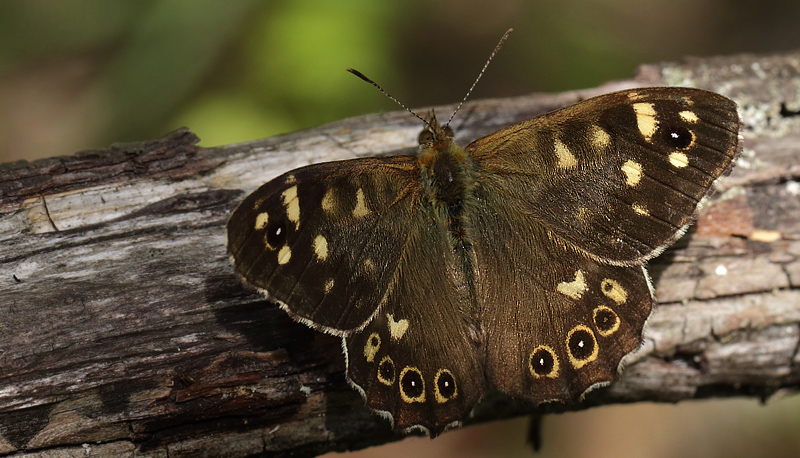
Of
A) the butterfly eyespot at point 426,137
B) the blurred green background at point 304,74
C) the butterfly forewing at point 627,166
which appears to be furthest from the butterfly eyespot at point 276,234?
the blurred green background at point 304,74

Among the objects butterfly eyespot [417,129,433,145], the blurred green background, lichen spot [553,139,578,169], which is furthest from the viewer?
the blurred green background

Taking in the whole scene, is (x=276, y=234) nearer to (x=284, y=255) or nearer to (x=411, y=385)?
(x=284, y=255)

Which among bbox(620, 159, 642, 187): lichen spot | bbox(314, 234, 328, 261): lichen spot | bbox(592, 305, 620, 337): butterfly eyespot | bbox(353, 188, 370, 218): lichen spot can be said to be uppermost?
bbox(620, 159, 642, 187): lichen spot

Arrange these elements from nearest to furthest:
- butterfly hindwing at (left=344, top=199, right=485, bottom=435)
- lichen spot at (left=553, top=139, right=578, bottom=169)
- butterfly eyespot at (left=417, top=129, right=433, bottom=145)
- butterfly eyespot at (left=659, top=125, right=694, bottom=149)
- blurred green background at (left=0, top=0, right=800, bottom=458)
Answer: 1. butterfly hindwing at (left=344, top=199, right=485, bottom=435)
2. butterfly eyespot at (left=659, top=125, right=694, bottom=149)
3. lichen spot at (left=553, top=139, right=578, bottom=169)
4. butterfly eyespot at (left=417, top=129, right=433, bottom=145)
5. blurred green background at (left=0, top=0, right=800, bottom=458)

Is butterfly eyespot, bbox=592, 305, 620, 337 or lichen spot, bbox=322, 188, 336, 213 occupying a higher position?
lichen spot, bbox=322, 188, 336, 213

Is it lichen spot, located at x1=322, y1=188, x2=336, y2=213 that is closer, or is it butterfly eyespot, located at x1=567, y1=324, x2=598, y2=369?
butterfly eyespot, located at x1=567, y1=324, x2=598, y2=369

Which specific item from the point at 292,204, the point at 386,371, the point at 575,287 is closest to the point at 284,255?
the point at 292,204

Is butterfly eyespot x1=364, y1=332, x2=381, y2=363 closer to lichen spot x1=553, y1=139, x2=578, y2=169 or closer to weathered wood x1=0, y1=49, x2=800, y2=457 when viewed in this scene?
weathered wood x1=0, y1=49, x2=800, y2=457

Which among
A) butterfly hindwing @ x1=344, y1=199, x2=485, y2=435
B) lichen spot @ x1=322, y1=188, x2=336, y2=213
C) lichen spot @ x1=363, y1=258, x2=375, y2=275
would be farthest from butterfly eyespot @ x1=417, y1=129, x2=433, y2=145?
lichen spot @ x1=363, y1=258, x2=375, y2=275
